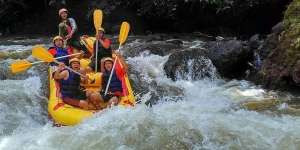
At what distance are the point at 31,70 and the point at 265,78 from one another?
385 centimetres

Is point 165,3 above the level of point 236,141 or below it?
above

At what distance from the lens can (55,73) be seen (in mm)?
6938

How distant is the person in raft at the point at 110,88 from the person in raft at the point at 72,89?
0.14 m

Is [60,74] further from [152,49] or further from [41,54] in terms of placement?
[152,49]

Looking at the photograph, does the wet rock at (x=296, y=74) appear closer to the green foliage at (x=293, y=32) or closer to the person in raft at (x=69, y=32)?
the green foliage at (x=293, y=32)

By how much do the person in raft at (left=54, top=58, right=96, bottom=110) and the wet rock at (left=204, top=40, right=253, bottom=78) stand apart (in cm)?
274

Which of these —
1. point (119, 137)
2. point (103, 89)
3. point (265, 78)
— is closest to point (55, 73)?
point (103, 89)

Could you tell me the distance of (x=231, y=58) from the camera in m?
8.54

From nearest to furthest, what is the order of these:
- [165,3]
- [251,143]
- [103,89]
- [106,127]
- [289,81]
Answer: [251,143] < [106,127] < [103,89] < [289,81] < [165,3]

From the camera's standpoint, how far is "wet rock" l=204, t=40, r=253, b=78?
337 inches

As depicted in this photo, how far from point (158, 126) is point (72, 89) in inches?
61.5

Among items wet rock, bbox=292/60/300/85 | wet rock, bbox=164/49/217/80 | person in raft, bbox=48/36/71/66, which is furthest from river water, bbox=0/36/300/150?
wet rock, bbox=164/49/217/80

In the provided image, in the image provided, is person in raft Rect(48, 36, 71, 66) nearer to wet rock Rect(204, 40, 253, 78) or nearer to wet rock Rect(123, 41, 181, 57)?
wet rock Rect(123, 41, 181, 57)

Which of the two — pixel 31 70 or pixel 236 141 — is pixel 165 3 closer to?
pixel 31 70
